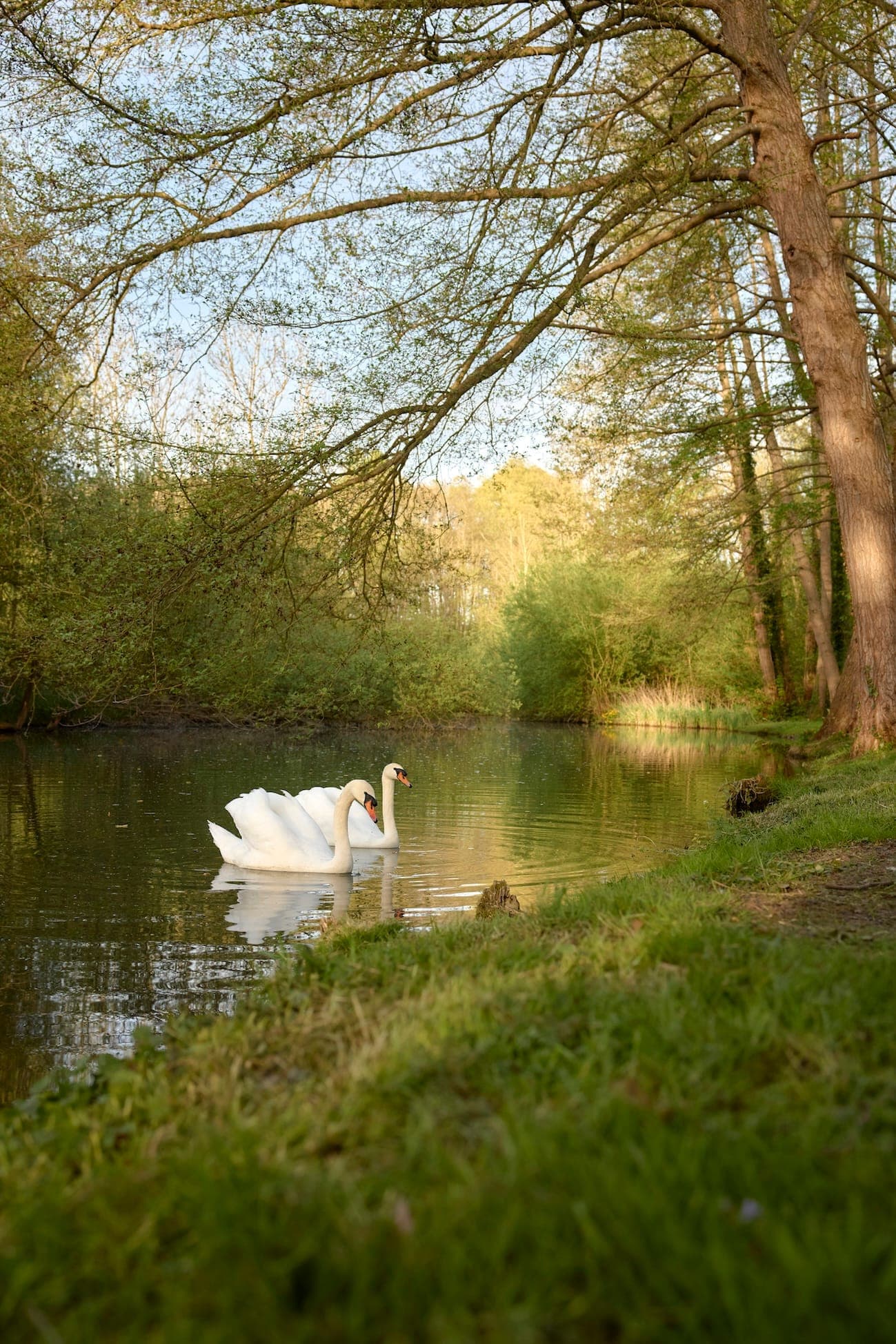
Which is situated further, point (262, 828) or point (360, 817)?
point (360, 817)

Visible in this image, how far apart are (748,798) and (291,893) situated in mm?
5824

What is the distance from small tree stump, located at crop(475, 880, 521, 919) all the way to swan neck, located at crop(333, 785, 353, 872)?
3681 mm

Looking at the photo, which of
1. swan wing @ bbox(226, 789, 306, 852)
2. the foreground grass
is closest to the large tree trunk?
swan wing @ bbox(226, 789, 306, 852)

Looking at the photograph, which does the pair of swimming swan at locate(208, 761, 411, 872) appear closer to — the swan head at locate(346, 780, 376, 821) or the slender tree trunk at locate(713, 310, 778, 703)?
the swan head at locate(346, 780, 376, 821)

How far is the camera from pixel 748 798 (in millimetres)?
13656

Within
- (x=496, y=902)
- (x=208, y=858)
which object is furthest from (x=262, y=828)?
(x=496, y=902)

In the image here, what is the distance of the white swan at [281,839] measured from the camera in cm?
1162

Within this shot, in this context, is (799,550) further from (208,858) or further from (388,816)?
(208,858)

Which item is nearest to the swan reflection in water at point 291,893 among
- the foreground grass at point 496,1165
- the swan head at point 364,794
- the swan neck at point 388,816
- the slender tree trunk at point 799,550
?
the swan neck at point 388,816

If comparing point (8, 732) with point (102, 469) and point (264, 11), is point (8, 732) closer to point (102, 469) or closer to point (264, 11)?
point (102, 469)

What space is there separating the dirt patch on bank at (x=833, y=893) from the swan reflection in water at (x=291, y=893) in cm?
373

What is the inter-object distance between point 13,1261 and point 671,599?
85.9 ft

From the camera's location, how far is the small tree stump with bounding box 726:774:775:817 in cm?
1355

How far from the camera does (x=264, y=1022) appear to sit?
13.3 feet
